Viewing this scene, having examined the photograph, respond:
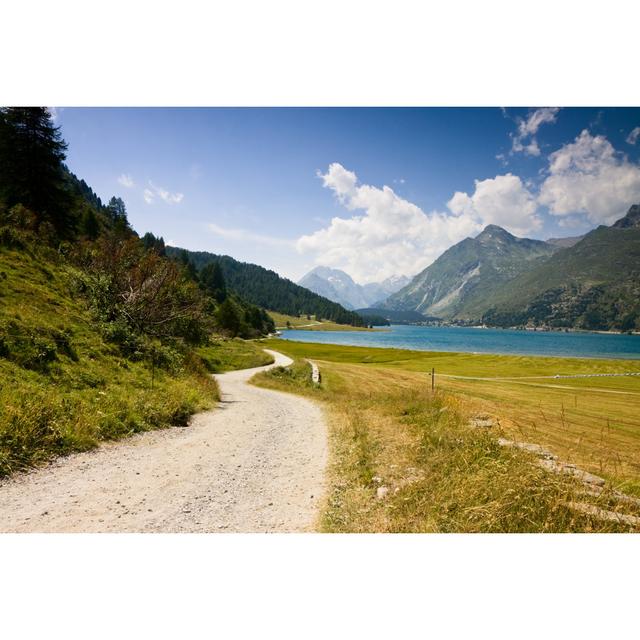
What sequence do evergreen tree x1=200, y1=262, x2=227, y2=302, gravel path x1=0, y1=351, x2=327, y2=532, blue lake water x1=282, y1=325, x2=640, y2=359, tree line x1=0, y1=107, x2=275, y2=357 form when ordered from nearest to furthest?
gravel path x1=0, y1=351, x2=327, y2=532
tree line x1=0, y1=107, x2=275, y2=357
blue lake water x1=282, y1=325, x2=640, y2=359
evergreen tree x1=200, y1=262, x2=227, y2=302


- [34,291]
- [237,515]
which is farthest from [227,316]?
[237,515]

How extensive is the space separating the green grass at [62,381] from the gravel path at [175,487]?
2.07 feet

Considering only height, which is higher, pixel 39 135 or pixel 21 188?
pixel 39 135

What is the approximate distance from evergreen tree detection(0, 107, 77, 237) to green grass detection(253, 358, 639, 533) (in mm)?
33253

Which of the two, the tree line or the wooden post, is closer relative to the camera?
the wooden post

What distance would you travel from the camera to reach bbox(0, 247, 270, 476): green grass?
6988 millimetres

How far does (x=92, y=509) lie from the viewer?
5.07 m

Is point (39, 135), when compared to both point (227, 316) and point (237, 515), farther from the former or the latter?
point (227, 316)

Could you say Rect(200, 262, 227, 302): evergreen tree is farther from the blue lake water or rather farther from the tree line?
the tree line

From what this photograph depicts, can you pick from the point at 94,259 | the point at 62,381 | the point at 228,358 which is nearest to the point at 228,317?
the point at 228,358

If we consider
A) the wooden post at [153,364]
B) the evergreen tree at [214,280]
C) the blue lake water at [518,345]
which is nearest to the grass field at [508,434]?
the wooden post at [153,364]

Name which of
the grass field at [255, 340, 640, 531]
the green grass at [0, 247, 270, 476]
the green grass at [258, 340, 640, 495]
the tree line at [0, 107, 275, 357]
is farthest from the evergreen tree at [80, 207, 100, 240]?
the green grass at [258, 340, 640, 495]

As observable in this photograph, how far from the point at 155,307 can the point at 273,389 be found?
34.8ft

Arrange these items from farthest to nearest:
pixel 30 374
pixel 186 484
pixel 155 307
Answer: pixel 155 307 → pixel 30 374 → pixel 186 484
